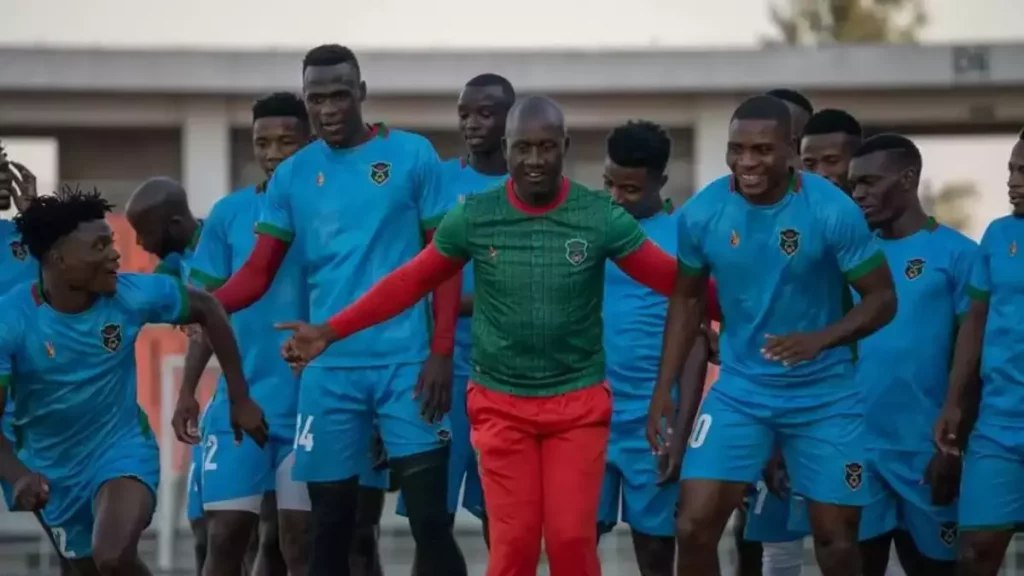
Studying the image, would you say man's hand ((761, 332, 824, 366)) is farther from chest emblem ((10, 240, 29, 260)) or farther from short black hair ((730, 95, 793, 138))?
chest emblem ((10, 240, 29, 260))

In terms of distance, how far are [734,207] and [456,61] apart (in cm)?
1514

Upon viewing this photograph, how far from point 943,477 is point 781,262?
6.07 feet

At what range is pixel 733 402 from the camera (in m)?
9.81

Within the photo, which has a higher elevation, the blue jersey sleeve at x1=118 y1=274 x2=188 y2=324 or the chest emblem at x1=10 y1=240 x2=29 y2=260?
the chest emblem at x1=10 y1=240 x2=29 y2=260

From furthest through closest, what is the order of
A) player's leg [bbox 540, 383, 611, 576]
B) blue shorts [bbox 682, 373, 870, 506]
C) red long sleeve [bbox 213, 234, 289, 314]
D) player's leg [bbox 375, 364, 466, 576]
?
red long sleeve [bbox 213, 234, 289, 314]
player's leg [bbox 375, 364, 466, 576]
blue shorts [bbox 682, 373, 870, 506]
player's leg [bbox 540, 383, 611, 576]

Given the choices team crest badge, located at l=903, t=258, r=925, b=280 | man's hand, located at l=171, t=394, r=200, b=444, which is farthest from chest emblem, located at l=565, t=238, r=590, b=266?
man's hand, located at l=171, t=394, r=200, b=444

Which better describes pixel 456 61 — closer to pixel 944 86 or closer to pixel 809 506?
pixel 944 86

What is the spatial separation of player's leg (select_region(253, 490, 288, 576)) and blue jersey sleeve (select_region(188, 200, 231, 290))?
1178 mm

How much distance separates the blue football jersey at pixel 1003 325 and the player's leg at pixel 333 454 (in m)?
3.02

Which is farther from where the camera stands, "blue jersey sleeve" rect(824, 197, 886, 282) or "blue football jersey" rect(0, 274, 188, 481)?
"blue football jersey" rect(0, 274, 188, 481)

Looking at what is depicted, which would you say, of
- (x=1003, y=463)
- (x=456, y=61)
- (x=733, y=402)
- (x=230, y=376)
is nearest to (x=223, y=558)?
(x=230, y=376)

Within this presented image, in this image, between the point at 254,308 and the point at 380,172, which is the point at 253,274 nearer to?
the point at 254,308

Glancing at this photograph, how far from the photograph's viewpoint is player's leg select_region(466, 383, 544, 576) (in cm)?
945

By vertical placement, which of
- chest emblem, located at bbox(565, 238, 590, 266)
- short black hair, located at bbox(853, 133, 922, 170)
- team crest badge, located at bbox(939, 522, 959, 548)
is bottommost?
team crest badge, located at bbox(939, 522, 959, 548)
